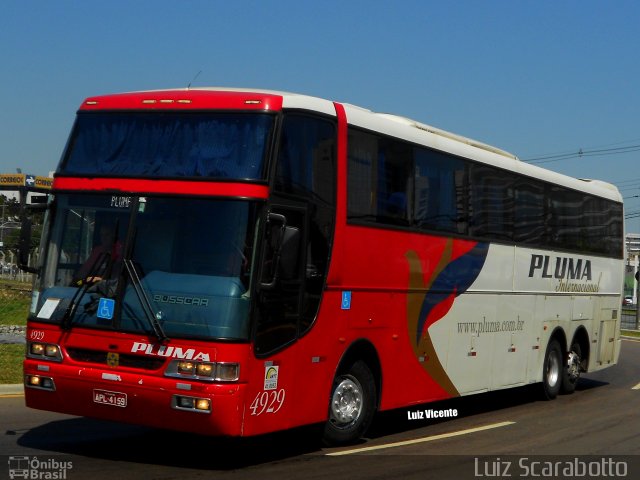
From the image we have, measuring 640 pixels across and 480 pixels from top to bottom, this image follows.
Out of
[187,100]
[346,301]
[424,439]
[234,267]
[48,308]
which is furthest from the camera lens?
[424,439]

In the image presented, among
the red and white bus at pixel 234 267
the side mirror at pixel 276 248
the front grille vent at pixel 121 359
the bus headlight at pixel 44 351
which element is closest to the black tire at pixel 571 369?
the red and white bus at pixel 234 267

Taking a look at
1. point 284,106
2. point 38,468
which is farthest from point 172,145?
point 38,468

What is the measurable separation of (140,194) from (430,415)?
21.5 feet

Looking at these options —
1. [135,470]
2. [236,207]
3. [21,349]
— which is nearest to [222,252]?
[236,207]

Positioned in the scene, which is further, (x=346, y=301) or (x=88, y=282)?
(x=346, y=301)

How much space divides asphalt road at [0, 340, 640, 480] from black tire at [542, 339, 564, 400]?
229 centimetres

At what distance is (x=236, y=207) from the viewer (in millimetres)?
9352

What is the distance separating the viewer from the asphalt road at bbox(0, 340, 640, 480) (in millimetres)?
9523

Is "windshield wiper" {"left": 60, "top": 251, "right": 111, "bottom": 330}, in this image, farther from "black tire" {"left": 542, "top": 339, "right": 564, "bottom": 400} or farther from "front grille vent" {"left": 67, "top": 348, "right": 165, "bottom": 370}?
"black tire" {"left": 542, "top": 339, "right": 564, "bottom": 400}

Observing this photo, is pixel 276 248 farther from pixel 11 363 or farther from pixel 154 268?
pixel 11 363

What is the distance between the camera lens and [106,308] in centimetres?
953

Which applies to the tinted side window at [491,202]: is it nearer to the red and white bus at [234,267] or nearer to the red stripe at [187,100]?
the red and white bus at [234,267]

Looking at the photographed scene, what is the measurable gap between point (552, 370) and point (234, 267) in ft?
32.7

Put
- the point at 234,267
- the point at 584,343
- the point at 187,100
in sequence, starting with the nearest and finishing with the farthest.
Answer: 1. the point at 234,267
2. the point at 187,100
3. the point at 584,343
